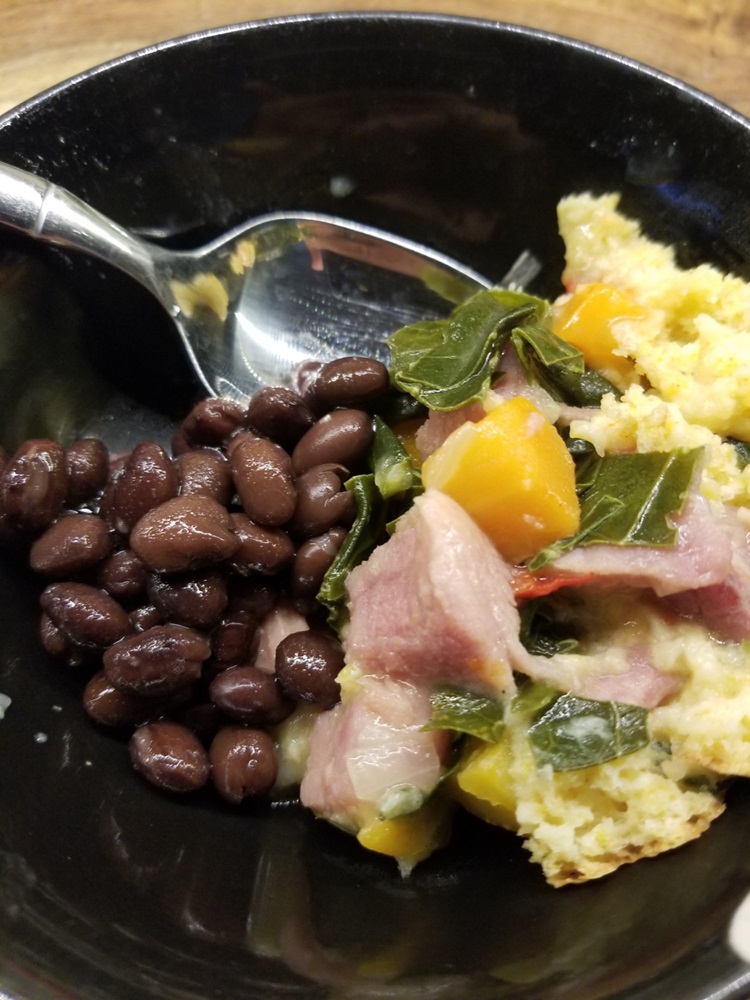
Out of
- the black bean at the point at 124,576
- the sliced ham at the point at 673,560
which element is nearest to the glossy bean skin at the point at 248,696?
the black bean at the point at 124,576

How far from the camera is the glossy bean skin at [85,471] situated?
2445mm

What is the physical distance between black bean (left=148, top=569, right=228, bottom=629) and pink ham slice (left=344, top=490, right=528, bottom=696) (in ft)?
1.27

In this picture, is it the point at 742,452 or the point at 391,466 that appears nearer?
the point at 742,452

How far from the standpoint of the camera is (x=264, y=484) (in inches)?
88.7

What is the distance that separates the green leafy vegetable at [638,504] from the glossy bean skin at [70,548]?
45.6 inches

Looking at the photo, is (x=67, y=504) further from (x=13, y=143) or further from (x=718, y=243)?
(x=718, y=243)

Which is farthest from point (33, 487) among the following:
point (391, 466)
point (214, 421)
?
point (391, 466)

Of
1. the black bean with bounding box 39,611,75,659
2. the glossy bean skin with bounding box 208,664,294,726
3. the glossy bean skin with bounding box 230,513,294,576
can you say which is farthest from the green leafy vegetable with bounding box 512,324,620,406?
the black bean with bounding box 39,611,75,659

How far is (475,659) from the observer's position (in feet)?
6.04

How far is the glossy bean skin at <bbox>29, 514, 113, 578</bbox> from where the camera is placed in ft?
7.21

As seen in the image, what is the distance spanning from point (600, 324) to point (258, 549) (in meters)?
1.19

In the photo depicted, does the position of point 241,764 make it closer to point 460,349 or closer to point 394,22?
point 460,349

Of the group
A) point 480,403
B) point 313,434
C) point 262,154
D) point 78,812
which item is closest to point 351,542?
point 313,434

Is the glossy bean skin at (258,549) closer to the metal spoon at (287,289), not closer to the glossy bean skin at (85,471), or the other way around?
the glossy bean skin at (85,471)
